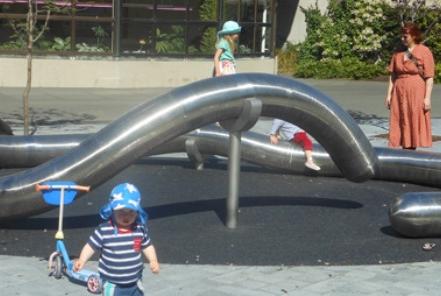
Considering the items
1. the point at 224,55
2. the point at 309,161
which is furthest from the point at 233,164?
the point at 224,55

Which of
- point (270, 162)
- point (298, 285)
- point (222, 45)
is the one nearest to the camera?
point (298, 285)

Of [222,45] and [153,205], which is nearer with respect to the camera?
[153,205]

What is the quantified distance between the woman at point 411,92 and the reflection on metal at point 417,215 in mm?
3904

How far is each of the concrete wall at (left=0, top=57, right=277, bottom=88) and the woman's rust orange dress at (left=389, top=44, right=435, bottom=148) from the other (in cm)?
1194

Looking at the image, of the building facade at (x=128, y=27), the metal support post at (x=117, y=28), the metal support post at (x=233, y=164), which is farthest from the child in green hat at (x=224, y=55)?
the metal support post at (x=117, y=28)

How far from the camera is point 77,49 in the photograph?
23828 mm

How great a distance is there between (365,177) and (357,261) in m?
1.82

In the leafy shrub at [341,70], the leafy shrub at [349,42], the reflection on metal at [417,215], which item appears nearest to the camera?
the reflection on metal at [417,215]

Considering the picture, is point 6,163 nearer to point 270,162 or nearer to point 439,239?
point 270,162

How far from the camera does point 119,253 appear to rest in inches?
218

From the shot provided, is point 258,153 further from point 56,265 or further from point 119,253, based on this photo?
point 119,253

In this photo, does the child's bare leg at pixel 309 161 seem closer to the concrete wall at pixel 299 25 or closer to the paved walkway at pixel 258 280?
the paved walkway at pixel 258 280

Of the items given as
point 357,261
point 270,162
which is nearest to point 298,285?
point 357,261

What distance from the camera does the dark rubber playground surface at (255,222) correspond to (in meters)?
8.20
